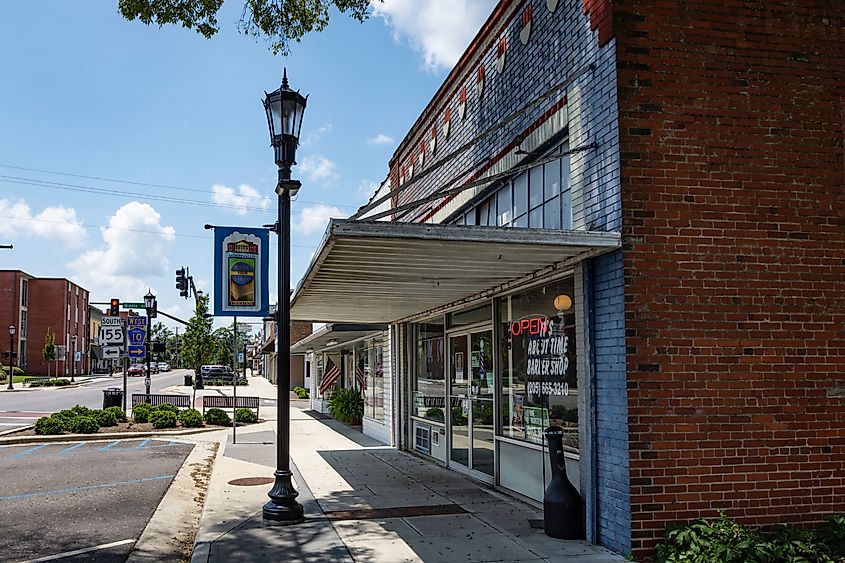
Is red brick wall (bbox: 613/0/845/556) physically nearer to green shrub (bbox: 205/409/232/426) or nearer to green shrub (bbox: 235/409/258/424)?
green shrub (bbox: 205/409/232/426)

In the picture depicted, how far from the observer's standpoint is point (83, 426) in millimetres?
19250

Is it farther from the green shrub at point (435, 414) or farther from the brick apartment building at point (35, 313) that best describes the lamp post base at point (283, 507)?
the brick apartment building at point (35, 313)

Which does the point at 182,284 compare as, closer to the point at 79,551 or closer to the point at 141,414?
the point at 141,414

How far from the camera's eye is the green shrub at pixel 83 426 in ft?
62.7

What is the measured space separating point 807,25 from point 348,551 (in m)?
6.76

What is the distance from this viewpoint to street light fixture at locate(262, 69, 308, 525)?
28.9ft

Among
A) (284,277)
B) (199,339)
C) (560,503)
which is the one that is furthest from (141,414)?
(199,339)

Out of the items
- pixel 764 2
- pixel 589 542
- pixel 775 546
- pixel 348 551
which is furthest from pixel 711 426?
pixel 764 2

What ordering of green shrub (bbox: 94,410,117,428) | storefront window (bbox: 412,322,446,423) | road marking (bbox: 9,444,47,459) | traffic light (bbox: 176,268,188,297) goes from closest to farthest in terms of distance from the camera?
1. storefront window (bbox: 412,322,446,423)
2. road marking (bbox: 9,444,47,459)
3. green shrub (bbox: 94,410,117,428)
4. traffic light (bbox: 176,268,188,297)

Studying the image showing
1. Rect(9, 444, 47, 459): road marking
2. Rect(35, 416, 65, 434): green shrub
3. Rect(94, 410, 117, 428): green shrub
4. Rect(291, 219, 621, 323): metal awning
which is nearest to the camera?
Rect(291, 219, 621, 323): metal awning

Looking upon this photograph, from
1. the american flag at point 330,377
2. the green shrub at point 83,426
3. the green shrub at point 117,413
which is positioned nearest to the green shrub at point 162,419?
the green shrub at point 117,413

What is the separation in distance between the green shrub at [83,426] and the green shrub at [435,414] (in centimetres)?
936

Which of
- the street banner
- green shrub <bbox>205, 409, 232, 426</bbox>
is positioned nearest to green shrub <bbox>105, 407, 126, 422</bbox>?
green shrub <bbox>205, 409, 232, 426</bbox>

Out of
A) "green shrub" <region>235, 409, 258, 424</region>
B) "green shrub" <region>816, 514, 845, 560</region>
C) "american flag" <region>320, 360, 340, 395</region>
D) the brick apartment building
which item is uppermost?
the brick apartment building
